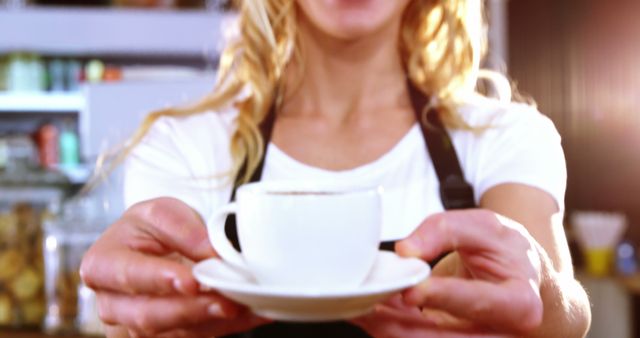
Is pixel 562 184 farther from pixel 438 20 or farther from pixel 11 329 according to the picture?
pixel 11 329

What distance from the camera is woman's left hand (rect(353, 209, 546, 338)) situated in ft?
2.22

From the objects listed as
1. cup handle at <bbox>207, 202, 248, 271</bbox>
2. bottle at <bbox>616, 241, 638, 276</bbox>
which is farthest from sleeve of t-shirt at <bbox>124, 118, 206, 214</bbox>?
bottle at <bbox>616, 241, 638, 276</bbox>

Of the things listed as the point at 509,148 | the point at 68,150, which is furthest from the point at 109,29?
the point at 509,148

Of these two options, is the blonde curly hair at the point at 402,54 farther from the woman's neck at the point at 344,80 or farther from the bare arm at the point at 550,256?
the bare arm at the point at 550,256

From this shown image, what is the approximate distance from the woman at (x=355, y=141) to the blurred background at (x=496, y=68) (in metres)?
1.53

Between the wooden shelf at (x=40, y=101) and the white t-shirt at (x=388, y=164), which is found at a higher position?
the white t-shirt at (x=388, y=164)

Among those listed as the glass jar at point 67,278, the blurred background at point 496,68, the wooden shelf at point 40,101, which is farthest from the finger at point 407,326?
the wooden shelf at point 40,101

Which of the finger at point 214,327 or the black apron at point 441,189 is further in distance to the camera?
the black apron at point 441,189

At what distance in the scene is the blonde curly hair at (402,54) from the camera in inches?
51.0

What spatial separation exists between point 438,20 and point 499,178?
1.10 feet

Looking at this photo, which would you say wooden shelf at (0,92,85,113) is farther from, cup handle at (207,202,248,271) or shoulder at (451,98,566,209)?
cup handle at (207,202,248,271)

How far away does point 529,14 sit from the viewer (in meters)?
4.05

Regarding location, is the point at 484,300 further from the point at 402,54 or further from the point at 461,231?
the point at 402,54

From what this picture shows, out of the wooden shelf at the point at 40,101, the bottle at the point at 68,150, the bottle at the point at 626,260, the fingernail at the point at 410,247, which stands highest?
the fingernail at the point at 410,247
